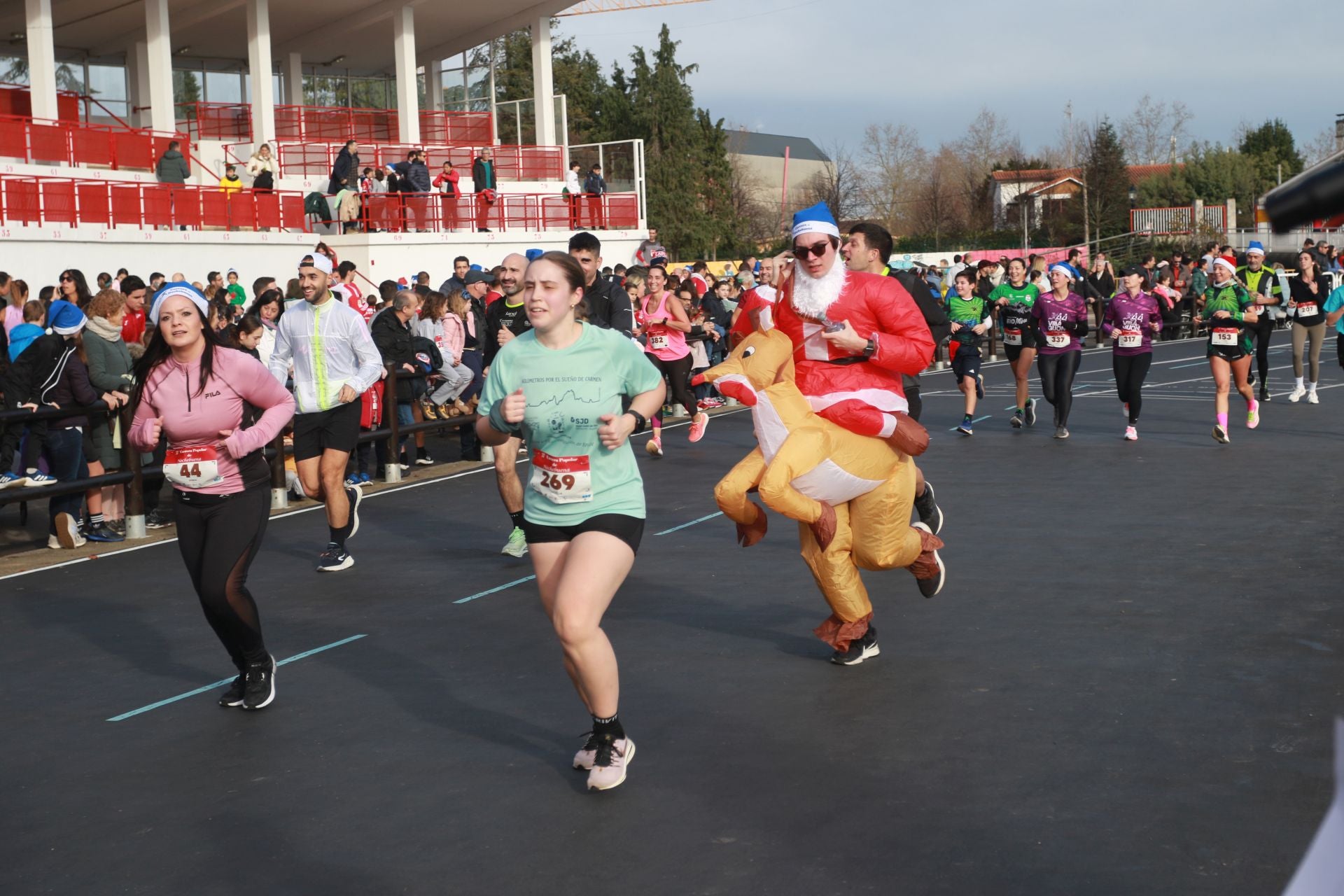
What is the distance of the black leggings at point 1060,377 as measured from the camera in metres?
16.4

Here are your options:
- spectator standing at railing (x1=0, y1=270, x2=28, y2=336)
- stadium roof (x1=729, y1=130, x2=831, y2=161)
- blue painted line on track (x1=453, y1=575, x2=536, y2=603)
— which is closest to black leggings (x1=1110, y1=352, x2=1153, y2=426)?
blue painted line on track (x1=453, y1=575, x2=536, y2=603)

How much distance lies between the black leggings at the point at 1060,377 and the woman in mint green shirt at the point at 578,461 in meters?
11.4

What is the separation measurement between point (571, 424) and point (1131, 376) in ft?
37.6

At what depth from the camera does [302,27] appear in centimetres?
4019

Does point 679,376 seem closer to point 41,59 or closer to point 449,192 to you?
point 449,192

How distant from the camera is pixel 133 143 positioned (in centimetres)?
2973

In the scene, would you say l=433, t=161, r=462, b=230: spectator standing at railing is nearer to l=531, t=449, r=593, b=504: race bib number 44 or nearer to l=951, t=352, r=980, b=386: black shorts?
l=951, t=352, r=980, b=386: black shorts

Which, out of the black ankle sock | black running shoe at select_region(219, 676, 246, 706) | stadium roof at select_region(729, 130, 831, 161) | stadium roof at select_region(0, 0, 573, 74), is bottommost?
black running shoe at select_region(219, 676, 246, 706)

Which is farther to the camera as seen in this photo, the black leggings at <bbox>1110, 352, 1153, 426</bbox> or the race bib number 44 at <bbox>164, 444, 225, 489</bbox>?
the black leggings at <bbox>1110, 352, 1153, 426</bbox>

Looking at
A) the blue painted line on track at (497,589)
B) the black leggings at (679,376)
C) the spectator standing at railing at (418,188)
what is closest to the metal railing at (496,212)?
the spectator standing at railing at (418,188)

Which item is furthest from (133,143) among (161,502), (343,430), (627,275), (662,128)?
(662,128)

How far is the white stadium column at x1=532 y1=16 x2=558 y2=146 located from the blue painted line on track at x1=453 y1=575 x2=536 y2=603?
106ft

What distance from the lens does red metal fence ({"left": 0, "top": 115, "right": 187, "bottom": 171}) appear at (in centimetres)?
2645

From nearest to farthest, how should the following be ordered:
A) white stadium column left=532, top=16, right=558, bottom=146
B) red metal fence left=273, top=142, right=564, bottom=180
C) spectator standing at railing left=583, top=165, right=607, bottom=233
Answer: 1. red metal fence left=273, top=142, right=564, bottom=180
2. spectator standing at railing left=583, top=165, right=607, bottom=233
3. white stadium column left=532, top=16, right=558, bottom=146
